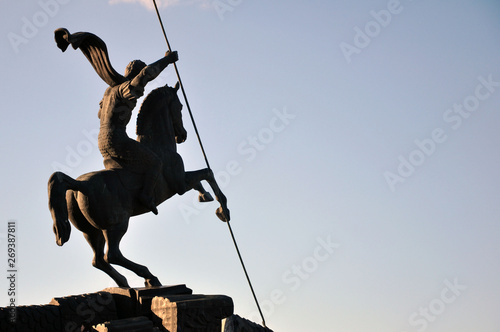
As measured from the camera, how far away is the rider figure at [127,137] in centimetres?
720

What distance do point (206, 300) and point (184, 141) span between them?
2345mm

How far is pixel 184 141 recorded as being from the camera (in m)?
8.19

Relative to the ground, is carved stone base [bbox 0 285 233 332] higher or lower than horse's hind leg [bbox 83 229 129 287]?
lower

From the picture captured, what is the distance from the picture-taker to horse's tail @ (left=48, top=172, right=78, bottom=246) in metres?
6.63

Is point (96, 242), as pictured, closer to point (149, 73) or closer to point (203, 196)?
point (203, 196)

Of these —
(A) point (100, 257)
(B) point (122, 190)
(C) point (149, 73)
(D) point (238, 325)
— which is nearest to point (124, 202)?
(B) point (122, 190)

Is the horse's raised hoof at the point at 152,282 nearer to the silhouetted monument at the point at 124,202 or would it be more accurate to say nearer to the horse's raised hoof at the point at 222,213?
the silhouetted monument at the point at 124,202

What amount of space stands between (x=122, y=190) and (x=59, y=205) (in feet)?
2.31

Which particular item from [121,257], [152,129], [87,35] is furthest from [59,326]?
[87,35]

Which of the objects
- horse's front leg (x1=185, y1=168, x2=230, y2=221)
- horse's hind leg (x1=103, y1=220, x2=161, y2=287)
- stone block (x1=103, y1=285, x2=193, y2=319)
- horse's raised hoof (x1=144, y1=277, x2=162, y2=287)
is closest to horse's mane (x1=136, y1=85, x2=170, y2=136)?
horse's front leg (x1=185, y1=168, x2=230, y2=221)

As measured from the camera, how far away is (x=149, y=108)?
7.76 metres

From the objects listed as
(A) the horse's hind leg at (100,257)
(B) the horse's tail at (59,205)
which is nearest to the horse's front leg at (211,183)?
(A) the horse's hind leg at (100,257)

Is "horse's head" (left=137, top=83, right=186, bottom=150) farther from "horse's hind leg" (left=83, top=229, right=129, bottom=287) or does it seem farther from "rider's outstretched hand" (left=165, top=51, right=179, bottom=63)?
"horse's hind leg" (left=83, top=229, right=129, bottom=287)

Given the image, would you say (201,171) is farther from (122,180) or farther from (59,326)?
(59,326)
